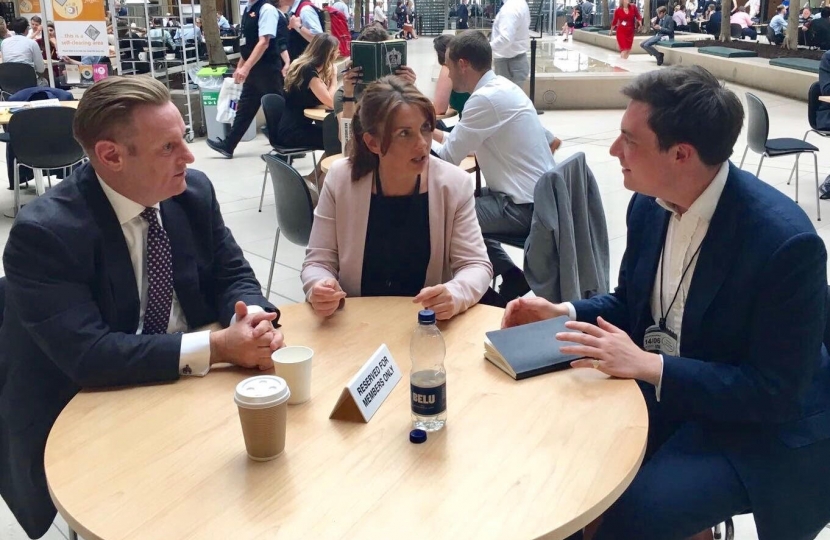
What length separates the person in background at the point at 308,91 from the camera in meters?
5.50

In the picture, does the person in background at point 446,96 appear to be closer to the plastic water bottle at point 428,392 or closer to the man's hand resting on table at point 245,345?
the man's hand resting on table at point 245,345

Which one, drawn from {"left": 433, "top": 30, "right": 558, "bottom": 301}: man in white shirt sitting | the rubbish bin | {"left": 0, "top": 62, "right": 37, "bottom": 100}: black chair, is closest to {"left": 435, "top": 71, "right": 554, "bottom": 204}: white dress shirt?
{"left": 433, "top": 30, "right": 558, "bottom": 301}: man in white shirt sitting

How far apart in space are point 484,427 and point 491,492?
0.21m

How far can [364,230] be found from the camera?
2.27 meters

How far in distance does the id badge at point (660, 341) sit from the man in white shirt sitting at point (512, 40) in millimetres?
6709

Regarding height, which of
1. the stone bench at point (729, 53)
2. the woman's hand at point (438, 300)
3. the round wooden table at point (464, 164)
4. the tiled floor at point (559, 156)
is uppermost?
the stone bench at point (729, 53)

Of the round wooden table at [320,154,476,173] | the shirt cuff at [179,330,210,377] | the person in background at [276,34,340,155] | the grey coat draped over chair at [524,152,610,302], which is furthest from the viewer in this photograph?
the person in background at [276,34,340,155]

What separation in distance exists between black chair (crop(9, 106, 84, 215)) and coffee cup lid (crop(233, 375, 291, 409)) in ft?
14.7

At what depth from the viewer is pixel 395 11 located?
97.9ft

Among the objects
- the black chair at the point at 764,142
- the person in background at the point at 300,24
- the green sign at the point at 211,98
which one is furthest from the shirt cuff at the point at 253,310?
the green sign at the point at 211,98

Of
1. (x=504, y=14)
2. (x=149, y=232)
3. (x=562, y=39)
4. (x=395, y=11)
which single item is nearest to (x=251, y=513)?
(x=149, y=232)

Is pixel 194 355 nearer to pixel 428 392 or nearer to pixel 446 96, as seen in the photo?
pixel 428 392

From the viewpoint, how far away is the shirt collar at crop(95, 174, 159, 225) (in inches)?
67.1

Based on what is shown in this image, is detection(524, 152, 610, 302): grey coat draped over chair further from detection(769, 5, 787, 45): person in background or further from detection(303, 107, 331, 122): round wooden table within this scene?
detection(769, 5, 787, 45): person in background
